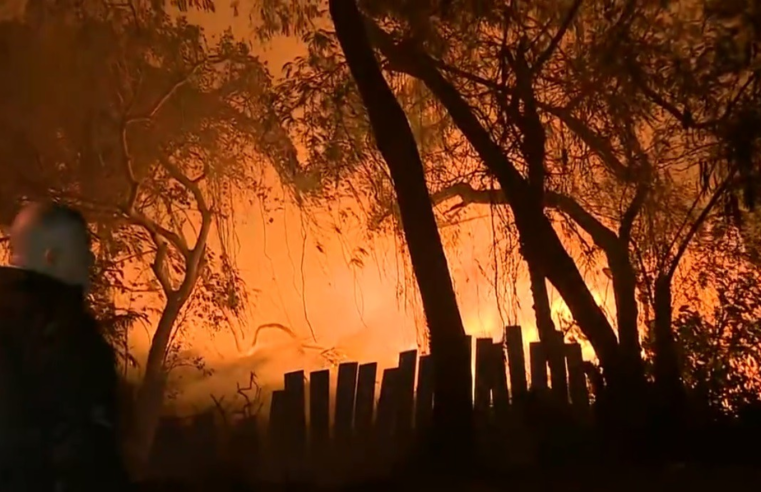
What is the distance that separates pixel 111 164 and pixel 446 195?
96.3 inches

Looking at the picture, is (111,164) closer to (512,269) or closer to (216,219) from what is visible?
(216,219)

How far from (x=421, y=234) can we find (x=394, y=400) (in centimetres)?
124

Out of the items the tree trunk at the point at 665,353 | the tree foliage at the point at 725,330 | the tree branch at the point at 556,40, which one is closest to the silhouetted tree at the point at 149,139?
the tree branch at the point at 556,40

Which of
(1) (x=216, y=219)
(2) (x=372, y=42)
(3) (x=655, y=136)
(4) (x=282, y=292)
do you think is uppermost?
(2) (x=372, y=42)

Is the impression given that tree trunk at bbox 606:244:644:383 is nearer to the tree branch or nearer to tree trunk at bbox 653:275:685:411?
tree trunk at bbox 653:275:685:411

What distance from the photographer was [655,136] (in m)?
7.18

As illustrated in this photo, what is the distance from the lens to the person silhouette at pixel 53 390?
2.68 m

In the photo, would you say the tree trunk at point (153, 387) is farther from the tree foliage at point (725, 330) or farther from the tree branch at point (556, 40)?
the tree foliage at point (725, 330)

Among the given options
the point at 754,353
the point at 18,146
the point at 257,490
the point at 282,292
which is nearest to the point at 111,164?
the point at 18,146

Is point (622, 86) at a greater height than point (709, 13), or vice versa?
point (709, 13)

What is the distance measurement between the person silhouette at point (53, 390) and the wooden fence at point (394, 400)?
11.4 ft

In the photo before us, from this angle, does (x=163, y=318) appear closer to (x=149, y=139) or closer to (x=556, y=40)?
(x=149, y=139)

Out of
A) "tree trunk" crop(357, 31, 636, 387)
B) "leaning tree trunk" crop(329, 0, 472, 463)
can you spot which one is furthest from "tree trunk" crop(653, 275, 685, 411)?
"leaning tree trunk" crop(329, 0, 472, 463)

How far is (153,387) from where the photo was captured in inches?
273
